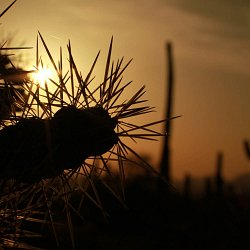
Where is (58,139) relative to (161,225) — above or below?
above

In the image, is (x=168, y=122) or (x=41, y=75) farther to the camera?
(x=168, y=122)

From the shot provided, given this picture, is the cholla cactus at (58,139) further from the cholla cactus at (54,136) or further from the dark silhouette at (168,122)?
the dark silhouette at (168,122)

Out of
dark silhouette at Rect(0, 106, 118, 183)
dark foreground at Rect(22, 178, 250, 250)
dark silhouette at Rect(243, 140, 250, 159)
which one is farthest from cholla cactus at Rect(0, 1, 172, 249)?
dark silhouette at Rect(243, 140, 250, 159)

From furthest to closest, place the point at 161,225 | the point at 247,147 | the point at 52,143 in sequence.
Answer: the point at 161,225 → the point at 247,147 → the point at 52,143

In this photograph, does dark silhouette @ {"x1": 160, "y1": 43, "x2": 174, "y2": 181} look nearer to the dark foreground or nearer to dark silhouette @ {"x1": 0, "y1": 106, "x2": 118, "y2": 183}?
the dark foreground

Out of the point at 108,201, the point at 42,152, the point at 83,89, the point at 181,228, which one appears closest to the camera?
the point at 42,152

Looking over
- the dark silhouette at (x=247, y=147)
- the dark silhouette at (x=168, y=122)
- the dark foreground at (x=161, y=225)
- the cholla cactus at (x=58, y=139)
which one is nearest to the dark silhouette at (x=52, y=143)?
the cholla cactus at (x=58, y=139)

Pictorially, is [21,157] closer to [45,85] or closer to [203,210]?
[45,85]

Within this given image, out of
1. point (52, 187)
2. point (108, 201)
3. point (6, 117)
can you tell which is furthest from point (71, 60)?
point (108, 201)

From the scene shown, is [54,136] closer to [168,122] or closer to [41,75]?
[41,75]

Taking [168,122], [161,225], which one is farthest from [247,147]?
[168,122]
